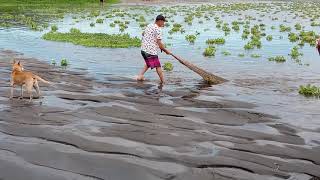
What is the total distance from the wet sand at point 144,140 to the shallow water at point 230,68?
118 centimetres

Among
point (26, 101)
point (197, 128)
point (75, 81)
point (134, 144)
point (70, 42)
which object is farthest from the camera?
point (70, 42)

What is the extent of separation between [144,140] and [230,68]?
445 inches

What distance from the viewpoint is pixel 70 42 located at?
27344 millimetres

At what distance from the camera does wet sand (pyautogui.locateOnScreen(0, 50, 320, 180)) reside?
746 centimetres

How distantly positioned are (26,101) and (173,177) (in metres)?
6.31

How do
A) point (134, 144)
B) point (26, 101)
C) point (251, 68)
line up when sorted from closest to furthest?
point (134, 144) < point (26, 101) < point (251, 68)

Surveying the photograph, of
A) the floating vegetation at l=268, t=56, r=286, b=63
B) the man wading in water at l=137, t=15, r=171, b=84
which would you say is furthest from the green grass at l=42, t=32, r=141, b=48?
the man wading in water at l=137, t=15, r=171, b=84

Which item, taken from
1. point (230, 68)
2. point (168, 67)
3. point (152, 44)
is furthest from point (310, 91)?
point (168, 67)

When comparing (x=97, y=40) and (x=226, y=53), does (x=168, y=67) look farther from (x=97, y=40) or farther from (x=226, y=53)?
(x=97, y=40)

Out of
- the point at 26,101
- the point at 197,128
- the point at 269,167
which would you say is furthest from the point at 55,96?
the point at 269,167

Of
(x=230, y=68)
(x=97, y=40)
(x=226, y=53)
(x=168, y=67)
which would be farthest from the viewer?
(x=97, y=40)

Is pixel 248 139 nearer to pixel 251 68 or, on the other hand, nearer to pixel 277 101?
pixel 277 101

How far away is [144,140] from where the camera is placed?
903 cm

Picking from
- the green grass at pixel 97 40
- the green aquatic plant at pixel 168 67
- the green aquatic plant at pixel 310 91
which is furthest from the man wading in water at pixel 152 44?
the green grass at pixel 97 40
